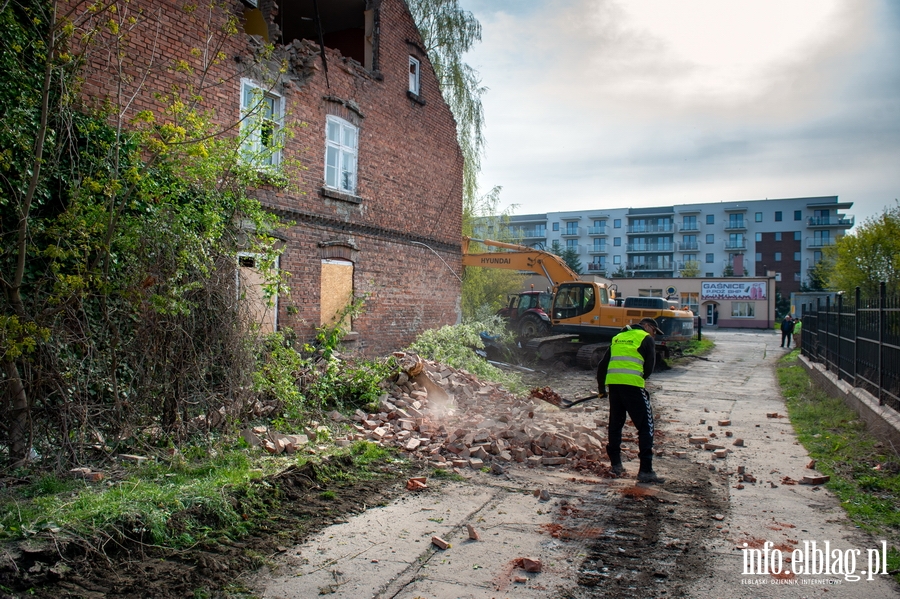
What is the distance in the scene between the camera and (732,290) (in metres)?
51.2

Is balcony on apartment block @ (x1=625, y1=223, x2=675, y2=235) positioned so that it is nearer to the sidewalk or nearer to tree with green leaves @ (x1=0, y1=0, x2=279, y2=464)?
the sidewalk

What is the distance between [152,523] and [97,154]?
17.5 ft

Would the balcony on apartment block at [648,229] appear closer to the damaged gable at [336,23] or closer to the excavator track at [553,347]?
the excavator track at [553,347]

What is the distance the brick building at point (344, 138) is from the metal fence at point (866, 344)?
8.34 m

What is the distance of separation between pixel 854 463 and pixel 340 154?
10521 millimetres

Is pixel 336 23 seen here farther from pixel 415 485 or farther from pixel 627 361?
pixel 415 485

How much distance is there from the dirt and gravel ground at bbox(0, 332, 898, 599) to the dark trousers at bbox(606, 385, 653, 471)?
33cm

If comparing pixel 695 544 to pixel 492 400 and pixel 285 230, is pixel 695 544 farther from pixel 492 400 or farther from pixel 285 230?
pixel 285 230

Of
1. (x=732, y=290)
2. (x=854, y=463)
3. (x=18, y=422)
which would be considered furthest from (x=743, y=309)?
(x=18, y=422)

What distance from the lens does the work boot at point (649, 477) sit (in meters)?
6.48

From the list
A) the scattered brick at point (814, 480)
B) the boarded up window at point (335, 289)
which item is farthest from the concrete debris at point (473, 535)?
the boarded up window at point (335, 289)

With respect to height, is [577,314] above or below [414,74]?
below

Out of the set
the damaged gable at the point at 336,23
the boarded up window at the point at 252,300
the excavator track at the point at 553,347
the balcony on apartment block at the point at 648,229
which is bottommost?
the excavator track at the point at 553,347

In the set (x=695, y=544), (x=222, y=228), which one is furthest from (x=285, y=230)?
(x=695, y=544)
